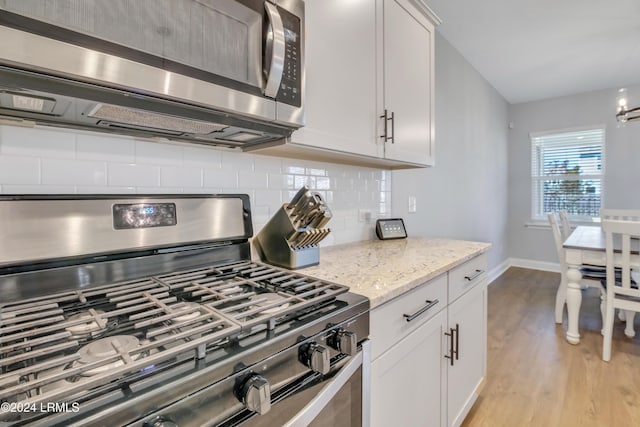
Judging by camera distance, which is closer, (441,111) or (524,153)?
(441,111)

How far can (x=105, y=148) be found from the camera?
0.93 metres

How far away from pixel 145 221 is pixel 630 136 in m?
5.45

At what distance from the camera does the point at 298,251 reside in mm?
1161

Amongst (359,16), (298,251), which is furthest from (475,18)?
(298,251)

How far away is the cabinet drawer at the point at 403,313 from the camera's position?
91cm

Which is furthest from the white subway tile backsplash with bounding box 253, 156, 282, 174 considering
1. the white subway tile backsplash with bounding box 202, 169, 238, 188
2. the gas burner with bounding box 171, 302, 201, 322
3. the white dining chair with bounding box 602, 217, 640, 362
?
the white dining chair with bounding box 602, 217, 640, 362

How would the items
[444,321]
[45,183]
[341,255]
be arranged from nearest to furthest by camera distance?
1. [45,183]
2. [444,321]
3. [341,255]

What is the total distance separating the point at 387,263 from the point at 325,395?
0.66m

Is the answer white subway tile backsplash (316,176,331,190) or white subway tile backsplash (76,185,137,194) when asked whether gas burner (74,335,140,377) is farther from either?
white subway tile backsplash (316,176,331,190)

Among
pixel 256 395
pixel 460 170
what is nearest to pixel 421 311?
pixel 256 395

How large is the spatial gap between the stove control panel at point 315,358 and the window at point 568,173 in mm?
5156

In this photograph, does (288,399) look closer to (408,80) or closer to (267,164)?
(267,164)

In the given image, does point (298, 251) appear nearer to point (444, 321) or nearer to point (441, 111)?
point (444, 321)

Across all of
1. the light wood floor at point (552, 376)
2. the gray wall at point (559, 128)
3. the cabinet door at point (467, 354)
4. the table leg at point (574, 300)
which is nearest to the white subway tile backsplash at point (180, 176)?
the cabinet door at point (467, 354)
